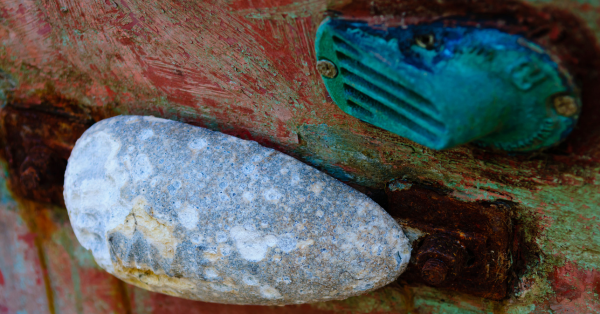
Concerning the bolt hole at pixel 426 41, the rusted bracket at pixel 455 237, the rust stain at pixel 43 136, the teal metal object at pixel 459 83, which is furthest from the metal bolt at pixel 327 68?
the rust stain at pixel 43 136

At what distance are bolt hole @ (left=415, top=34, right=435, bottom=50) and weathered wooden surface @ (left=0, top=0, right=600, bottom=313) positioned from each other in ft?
0.10

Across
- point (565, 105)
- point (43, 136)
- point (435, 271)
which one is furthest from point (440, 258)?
point (43, 136)

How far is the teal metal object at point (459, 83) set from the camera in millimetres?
515

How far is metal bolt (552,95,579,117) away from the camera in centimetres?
51

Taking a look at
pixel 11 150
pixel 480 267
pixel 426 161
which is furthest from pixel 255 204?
pixel 11 150

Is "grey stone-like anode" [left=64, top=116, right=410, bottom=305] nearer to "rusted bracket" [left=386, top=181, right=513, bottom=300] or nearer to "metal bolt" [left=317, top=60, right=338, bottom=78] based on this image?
"rusted bracket" [left=386, top=181, right=513, bottom=300]

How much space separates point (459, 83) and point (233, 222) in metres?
0.44

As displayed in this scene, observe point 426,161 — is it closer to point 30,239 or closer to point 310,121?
point 310,121

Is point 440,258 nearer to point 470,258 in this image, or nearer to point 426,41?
point 470,258

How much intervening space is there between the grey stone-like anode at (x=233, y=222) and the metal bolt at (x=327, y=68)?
0.18 m

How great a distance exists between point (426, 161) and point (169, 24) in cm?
55

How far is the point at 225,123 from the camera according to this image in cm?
86

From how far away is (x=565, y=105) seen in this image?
0.52 m

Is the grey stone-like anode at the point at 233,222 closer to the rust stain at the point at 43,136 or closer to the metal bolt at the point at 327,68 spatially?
the metal bolt at the point at 327,68
